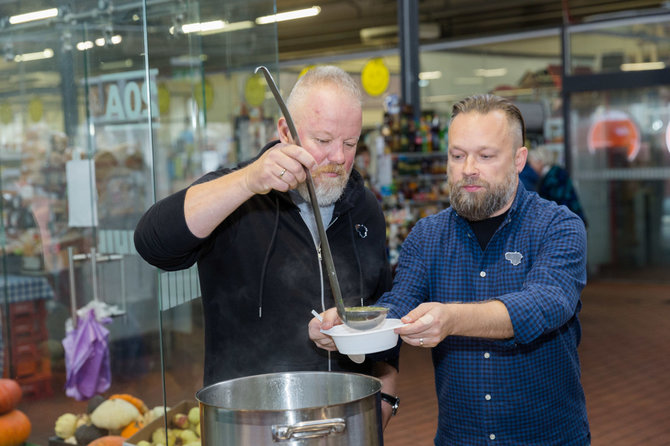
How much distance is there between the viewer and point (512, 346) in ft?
5.81

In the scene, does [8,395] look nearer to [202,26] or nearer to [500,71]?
[202,26]

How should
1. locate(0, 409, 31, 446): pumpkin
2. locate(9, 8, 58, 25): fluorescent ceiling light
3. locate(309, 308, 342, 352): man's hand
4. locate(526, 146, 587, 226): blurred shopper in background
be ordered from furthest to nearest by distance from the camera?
1. locate(526, 146, 587, 226): blurred shopper in background
2. locate(9, 8, 58, 25): fluorescent ceiling light
3. locate(0, 409, 31, 446): pumpkin
4. locate(309, 308, 342, 352): man's hand

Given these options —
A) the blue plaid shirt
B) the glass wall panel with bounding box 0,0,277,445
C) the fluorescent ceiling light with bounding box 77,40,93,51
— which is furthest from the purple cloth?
the blue plaid shirt

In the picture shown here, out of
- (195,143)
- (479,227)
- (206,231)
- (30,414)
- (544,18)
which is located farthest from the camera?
(544,18)

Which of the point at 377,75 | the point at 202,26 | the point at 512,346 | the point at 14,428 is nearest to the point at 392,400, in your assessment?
the point at 512,346

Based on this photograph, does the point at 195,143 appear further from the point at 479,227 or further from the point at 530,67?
the point at 530,67

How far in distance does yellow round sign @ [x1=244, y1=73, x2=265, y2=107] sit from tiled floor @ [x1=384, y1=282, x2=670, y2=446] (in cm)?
243

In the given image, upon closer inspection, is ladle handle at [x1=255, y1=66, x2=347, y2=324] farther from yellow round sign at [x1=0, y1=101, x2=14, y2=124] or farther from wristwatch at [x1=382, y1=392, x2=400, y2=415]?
yellow round sign at [x1=0, y1=101, x2=14, y2=124]

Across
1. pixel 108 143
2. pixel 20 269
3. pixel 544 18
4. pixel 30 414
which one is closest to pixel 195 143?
pixel 108 143

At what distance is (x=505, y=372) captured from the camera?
1.84 meters

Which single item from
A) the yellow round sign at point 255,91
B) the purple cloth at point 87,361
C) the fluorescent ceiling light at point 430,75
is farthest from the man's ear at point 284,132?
the fluorescent ceiling light at point 430,75

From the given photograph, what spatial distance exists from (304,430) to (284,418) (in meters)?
0.04

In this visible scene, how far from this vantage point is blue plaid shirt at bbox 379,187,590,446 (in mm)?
1832

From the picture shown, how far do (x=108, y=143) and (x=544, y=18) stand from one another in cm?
1044
